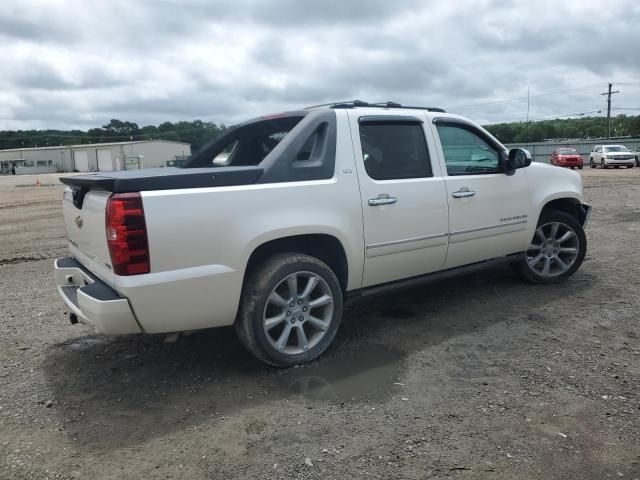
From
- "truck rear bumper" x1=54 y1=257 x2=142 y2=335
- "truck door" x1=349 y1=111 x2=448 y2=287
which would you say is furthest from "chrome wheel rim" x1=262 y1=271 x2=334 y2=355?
"truck rear bumper" x1=54 y1=257 x2=142 y2=335

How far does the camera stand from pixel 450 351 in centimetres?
414

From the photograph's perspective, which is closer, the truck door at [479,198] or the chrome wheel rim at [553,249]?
the truck door at [479,198]

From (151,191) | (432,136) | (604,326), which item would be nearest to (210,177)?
(151,191)

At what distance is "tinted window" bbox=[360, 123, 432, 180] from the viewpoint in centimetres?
429

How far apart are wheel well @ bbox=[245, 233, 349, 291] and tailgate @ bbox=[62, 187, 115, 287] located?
37.2 inches

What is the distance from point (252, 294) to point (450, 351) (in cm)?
164

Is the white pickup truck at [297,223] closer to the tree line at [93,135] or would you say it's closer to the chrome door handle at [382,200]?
the chrome door handle at [382,200]

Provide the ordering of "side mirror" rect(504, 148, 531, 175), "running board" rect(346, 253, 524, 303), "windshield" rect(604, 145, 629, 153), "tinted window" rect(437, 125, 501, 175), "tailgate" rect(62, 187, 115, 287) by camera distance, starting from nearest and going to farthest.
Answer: "tailgate" rect(62, 187, 115, 287), "running board" rect(346, 253, 524, 303), "tinted window" rect(437, 125, 501, 175), "side mirror" rect(504, 148, 531, 175), "windshield" rect(604, 145, 629, 153)

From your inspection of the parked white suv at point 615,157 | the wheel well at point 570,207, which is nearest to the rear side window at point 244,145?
the wheel well at point 570,207

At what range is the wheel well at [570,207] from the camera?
586 centimetres

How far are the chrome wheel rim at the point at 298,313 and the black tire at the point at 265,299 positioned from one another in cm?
3

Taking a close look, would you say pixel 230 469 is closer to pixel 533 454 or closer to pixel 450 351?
pixel 533 454

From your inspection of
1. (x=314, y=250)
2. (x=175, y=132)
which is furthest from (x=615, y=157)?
(x=175, y=132)

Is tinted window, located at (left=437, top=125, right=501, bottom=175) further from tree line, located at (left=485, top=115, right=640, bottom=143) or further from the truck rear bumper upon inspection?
tree line, located at (left=485, top=115, right=640, bottom=143)
